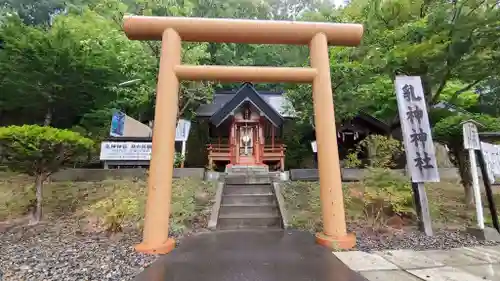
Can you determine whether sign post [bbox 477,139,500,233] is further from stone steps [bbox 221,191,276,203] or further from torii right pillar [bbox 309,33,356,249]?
stone steps [bbox 221,191,276,203]

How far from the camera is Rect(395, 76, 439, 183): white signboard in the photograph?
224 inches

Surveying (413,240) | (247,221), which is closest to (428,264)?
(413,240)

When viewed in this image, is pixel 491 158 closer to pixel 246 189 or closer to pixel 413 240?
pixel 413 240

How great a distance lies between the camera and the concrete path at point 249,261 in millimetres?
3299

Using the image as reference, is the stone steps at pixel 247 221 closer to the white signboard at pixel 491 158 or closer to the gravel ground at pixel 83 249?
the gravel ground at pixel 83 249

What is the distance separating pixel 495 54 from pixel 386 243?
864 centimetres

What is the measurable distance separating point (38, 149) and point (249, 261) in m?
5.00

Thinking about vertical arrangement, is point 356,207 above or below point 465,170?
below

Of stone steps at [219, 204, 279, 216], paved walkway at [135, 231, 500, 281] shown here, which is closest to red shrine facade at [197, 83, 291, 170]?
stone steps at [219, 204, 279, 216]

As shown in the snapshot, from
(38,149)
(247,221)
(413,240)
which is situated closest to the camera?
(413,240)

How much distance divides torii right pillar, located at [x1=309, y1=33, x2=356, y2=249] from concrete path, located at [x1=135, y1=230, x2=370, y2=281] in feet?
1.10

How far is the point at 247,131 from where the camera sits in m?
13.1

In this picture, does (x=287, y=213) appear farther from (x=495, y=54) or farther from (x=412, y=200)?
(x=495, y=54)

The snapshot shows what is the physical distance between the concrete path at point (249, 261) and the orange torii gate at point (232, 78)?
426 millimetres
